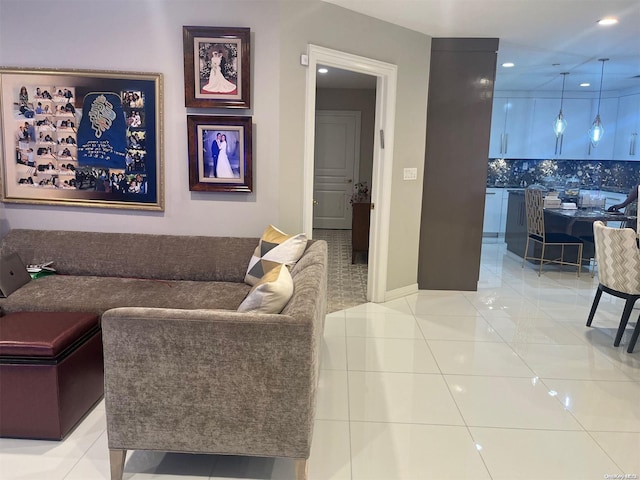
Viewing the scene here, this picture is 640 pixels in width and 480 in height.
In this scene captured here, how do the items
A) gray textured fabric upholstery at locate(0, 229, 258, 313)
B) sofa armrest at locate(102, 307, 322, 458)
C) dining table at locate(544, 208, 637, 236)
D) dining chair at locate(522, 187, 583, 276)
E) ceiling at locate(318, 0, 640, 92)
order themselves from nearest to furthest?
sofa armrest at locate(102, 307, 322, 458), gray textured fabric upholstery at locate(0, 229, 258, 313), ceiling at locate(318, 0, 640, 92), dining table at locate(544, 208, 637, 236), dining chair at locate(522, 187, 583, 276)

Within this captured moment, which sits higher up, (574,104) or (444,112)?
(574,104)

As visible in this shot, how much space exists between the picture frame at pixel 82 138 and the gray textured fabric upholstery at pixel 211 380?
2.03m

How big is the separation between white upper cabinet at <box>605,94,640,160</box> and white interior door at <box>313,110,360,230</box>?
168 inches

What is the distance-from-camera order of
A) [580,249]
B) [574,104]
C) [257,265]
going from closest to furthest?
[257,265]
[580,249]
[574,104]

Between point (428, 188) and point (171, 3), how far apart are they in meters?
2.84

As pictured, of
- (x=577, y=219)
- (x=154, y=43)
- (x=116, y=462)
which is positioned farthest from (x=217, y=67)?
(x=577, y=219)

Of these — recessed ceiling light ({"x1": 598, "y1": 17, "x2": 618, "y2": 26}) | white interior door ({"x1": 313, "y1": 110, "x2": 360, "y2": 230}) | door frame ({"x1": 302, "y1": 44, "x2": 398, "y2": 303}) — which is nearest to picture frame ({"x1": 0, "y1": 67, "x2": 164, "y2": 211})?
door frame ({"x1": 302, "y1": 44, "x2": 398, "y2": 303})

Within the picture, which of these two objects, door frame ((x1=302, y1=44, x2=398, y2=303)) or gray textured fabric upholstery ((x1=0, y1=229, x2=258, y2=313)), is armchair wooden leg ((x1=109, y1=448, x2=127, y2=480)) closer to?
gray textured fabric upholstery ((x1=0, y1=229, x2=258, y2=313))

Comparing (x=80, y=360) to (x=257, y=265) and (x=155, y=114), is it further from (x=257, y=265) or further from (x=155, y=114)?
(x=155, y=114)

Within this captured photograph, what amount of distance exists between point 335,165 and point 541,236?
12.8 feet

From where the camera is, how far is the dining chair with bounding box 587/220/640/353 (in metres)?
3.43

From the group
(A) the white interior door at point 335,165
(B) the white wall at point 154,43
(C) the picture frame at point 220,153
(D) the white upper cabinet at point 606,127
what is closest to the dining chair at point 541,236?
(D) the white upper cabinet at point 606,127

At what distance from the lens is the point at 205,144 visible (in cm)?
360

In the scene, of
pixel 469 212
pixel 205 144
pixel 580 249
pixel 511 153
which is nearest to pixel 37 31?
pixel 205 144
